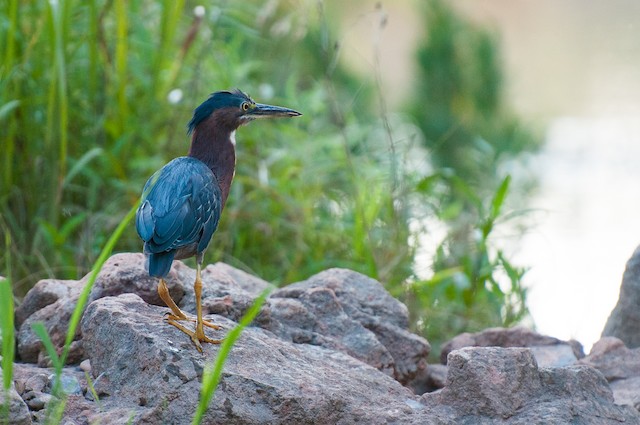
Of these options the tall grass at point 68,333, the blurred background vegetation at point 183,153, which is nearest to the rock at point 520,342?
the blurred background vegetation at point 183,153

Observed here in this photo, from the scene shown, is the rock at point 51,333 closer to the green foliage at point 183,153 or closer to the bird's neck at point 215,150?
the bird's neck at point 215,150

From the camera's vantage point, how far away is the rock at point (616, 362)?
3.02 m

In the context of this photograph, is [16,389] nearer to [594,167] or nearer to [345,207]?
[345,207]

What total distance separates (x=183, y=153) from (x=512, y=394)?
8.15 feet

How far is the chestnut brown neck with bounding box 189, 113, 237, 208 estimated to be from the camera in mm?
2926

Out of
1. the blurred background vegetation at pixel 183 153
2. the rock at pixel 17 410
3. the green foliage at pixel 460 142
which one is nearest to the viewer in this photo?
the rock at pixel 17 410

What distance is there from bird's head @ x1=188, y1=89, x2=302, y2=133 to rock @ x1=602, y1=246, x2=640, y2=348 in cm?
124

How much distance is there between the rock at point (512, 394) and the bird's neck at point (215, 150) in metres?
0.84

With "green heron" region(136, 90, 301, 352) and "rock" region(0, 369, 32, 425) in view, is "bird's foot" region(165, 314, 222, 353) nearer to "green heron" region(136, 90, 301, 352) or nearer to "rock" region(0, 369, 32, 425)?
"green heron" region(136, 90, 301, 352)

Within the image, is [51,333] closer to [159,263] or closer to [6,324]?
[159,263]

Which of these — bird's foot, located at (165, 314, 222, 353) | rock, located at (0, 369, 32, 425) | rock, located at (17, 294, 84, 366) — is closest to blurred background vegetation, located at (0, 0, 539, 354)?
rock, located at (17, 294, 84, 366)

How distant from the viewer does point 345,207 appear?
4945 millimetres

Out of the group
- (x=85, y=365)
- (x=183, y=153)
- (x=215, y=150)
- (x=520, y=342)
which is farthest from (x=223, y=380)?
(x=183, y=153)

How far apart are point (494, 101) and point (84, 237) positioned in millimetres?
3463
